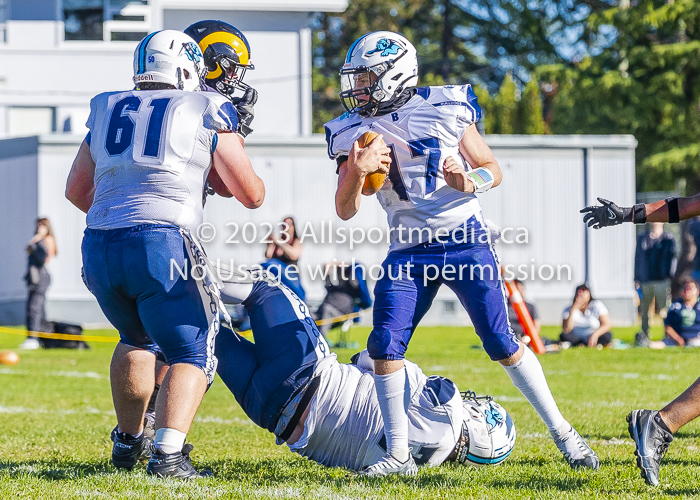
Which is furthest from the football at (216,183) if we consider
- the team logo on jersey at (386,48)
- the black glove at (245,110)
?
the team logo on jersey at (386,48)

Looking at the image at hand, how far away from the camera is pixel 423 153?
13.6 feet

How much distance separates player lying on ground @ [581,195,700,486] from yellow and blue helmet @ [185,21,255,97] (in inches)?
70.0

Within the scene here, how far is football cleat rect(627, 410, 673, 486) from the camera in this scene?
3523 mm

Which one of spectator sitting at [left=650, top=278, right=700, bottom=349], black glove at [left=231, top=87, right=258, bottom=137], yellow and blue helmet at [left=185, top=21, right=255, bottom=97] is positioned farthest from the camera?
spectator sitting at [left=650, top=278, right=700, bottom=349]

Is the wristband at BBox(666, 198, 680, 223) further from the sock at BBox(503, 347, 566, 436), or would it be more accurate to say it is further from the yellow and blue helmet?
the yellow and blue helmet

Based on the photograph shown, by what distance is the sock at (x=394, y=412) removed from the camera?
12.8ft

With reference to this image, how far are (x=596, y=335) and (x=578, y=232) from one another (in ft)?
19.3

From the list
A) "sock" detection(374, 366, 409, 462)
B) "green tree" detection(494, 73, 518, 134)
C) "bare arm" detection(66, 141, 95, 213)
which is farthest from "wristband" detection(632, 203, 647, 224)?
"green tree" detection(494, 73, 518, 134)

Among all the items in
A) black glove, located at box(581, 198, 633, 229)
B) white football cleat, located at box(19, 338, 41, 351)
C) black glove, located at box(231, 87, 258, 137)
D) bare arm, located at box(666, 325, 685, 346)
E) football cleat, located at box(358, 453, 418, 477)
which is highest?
black glove, located at box(231, 87, 258, 137)

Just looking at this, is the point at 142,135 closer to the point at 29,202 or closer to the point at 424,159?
the point at 424,159

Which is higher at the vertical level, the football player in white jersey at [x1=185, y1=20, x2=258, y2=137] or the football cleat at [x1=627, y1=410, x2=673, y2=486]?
the football player in white jersey at [x1=185, y1=20, x2=258, y2=137]

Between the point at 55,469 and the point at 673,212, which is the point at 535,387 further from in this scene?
the point at 55,469

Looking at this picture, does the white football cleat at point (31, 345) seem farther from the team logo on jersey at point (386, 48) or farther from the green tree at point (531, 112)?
the green tree at point (531, 112)

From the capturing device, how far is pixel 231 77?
4.43 m
